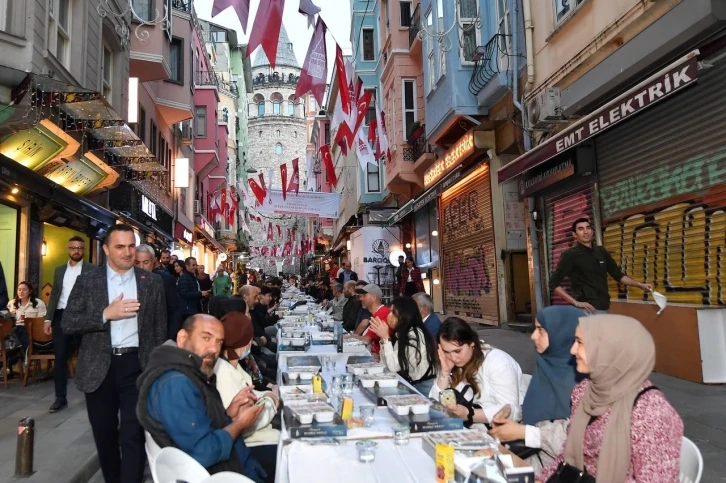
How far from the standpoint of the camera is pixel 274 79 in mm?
87812

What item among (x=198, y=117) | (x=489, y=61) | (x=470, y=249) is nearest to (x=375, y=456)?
(x=489, y=61)

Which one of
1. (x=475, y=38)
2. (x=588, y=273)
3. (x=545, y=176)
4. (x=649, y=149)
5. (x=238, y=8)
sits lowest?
(x=588, y=273)

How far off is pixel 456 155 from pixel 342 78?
195 inches

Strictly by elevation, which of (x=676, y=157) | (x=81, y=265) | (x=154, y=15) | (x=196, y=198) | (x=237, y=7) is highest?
(x=154, y=15)

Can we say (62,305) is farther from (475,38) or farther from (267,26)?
(475,38)

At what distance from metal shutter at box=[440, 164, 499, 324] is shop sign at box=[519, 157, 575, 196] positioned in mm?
2109

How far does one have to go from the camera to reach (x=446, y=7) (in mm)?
14430

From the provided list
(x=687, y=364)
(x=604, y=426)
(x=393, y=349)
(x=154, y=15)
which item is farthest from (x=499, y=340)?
(x=154, y=15)

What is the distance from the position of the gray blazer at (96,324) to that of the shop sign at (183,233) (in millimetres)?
22387

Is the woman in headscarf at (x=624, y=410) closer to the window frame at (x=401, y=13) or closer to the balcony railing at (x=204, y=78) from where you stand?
the window frame at (x=401, y=13)

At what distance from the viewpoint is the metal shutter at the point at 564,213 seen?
9945mm

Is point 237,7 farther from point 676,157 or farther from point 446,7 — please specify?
point 446,7

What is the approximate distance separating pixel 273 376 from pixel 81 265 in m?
2.77

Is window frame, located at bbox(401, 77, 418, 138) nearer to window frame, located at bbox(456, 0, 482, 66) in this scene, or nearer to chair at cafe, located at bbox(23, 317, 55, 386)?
window frame, located at bbox(456, 0, 482, 66)
